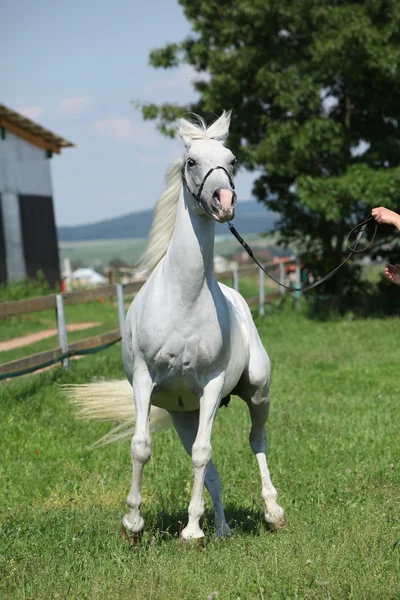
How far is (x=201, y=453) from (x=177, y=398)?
0.42 m

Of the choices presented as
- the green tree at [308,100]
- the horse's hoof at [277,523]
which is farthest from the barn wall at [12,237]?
the horse's hoof at [277,523]

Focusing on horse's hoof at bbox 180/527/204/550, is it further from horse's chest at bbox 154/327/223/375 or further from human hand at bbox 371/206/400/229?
human hand at bbox 371/206/400/229

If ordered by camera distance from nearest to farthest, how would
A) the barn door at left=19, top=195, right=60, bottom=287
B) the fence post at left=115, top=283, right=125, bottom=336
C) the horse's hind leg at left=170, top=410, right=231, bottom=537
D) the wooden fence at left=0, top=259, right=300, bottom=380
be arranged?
the horse's hind leg at left=170, top=410, right=231, bottom=537
the wooden fence at left=0, top=259, right=300, bottom=380
the fence post at left=115, top=283, right=125, bottom=336
the barn door at left=19, top=195, right=60, bottom=287

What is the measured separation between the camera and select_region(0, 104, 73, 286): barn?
24281 millimetres

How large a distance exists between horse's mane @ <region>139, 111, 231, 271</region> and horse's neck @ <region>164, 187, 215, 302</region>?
10.4 inches

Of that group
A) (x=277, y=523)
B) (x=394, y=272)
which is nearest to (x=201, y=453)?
(x=277, y=523)

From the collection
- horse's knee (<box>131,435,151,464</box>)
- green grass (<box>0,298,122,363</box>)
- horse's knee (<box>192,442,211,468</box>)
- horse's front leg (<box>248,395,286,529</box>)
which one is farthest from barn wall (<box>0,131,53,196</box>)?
horse's knee (<box>192,442,211,468</box>)

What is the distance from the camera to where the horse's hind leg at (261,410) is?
17.5ft

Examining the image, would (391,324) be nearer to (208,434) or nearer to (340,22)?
(340,22)

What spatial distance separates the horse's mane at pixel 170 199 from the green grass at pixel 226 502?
5.82 ft

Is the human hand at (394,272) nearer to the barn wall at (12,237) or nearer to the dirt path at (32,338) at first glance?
the dirt path at (32,338)

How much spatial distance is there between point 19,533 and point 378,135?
15821 mm

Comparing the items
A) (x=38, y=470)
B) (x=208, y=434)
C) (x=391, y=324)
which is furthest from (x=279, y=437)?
(x=391, y=324)

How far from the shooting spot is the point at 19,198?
25062 millimetres
